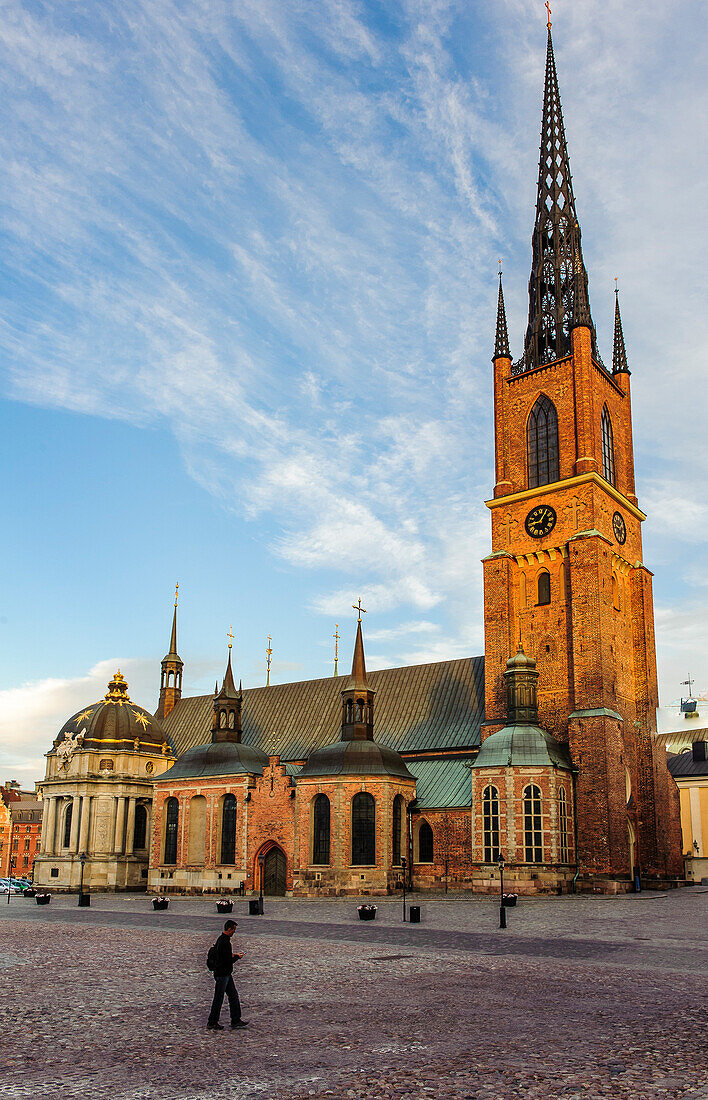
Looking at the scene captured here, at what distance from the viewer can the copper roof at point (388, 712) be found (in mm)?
60219

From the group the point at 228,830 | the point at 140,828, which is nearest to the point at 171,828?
the point at 228,830

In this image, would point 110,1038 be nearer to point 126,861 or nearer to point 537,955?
point 537,955

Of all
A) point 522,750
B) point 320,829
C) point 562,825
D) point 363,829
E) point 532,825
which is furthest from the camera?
point 320,829

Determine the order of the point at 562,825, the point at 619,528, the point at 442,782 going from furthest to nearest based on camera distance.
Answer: the point at 619,528 → the point at 442,782 → the point at 562,825

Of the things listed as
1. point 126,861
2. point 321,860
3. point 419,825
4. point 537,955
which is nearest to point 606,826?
point 419,825

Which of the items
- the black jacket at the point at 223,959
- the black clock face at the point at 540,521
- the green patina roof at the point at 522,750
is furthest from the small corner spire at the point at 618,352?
the black jacket at the point at 223,959

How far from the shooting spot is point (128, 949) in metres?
23.4

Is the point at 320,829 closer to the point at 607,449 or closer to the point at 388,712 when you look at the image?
the point at 388,712

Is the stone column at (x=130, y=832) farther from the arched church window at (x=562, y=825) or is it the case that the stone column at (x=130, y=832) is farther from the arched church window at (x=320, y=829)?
the arched church window at (x=562, y=825)

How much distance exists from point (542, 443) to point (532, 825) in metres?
24.3

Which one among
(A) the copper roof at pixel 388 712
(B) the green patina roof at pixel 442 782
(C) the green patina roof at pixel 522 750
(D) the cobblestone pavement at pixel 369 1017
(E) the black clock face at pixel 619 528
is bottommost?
(D) the cobblestone pavement at pixel 369 1017

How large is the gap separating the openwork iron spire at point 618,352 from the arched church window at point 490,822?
31.7m

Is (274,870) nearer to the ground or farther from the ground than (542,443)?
nearer to the ground

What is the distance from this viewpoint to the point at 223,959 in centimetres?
1271
